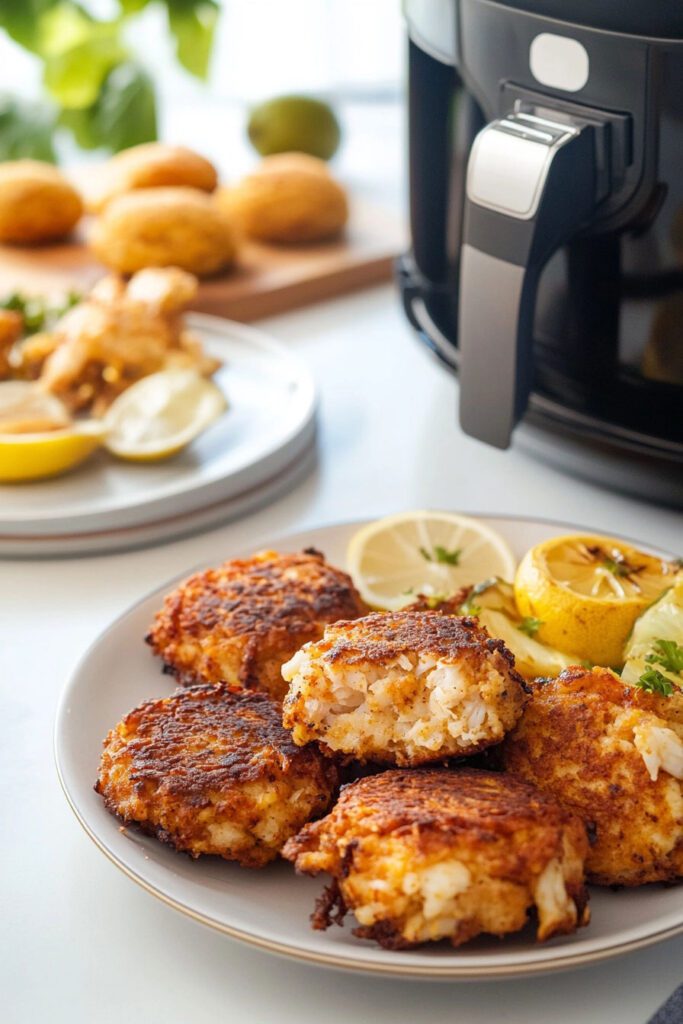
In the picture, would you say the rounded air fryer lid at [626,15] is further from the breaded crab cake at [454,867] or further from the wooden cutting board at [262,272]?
the wooden cutting board at [262,272]

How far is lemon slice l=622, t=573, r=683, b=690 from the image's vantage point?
0.81 metres

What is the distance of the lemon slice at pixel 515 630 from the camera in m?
0.88

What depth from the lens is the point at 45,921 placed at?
2.47ft

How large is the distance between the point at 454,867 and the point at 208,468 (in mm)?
696

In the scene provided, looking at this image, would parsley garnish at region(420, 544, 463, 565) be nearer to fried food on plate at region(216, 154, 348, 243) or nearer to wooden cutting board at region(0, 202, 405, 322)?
wooden cutting board at region(0, 202, 405, 322)

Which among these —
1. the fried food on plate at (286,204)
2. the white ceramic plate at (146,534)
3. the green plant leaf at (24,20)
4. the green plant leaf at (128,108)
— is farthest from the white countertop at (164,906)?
the green plant leaf at (24,20)

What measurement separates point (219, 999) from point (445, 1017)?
0.40 feet

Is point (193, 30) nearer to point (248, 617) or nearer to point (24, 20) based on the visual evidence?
point (24, 20)

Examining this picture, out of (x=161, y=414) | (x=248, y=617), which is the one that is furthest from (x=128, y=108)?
→ (x=248, y=617)

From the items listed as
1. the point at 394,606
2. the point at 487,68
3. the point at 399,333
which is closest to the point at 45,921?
the point at 394,606

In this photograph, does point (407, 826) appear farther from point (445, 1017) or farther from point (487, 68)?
point (487, 68)

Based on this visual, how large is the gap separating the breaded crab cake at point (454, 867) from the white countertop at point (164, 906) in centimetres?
7

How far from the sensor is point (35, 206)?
5.76ft

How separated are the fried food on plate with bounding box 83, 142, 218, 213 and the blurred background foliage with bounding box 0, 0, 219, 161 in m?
0.24
